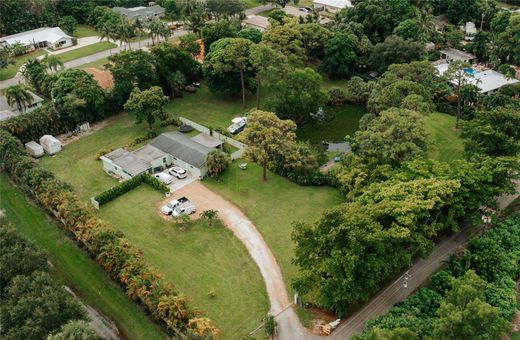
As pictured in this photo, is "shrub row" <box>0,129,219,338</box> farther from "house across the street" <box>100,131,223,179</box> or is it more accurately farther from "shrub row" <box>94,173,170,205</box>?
"house across the street" <box>100,131,223,179</box>

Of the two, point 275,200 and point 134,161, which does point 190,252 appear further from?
point 134,161

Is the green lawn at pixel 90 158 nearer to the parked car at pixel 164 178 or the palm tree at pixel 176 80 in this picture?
the parked car at pixel 164 178

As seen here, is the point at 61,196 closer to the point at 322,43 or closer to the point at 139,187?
the point at 139,187

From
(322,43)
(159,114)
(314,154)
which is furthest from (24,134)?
(322,43)

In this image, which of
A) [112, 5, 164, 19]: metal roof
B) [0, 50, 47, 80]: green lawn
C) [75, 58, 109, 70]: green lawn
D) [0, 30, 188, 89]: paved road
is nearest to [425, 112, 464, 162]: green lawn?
[75, 58, 109, 70]: green lawn

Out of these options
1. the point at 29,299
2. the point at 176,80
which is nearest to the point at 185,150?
the point at 176,80

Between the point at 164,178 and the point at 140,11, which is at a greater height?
the point at 140,11
